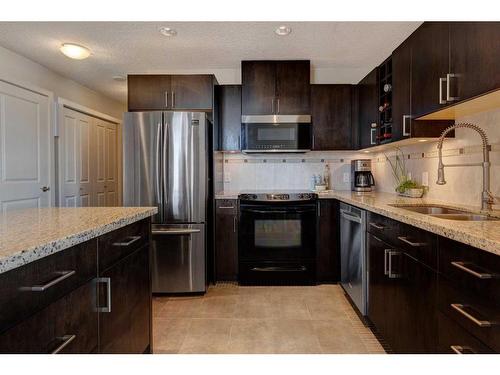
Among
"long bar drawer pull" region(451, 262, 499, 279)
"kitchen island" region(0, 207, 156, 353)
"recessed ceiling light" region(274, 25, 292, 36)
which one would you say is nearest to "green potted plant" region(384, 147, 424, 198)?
"recessed ceiling light" region(274, 25, 292, 36)

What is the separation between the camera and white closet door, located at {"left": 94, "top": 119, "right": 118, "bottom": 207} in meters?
4.77

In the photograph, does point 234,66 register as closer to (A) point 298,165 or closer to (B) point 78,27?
(A) point 298,165

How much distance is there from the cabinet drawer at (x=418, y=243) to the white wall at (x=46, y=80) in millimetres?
3484

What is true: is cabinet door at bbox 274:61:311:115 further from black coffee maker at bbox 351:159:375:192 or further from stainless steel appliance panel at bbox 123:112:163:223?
stainless steel appliance panel at bbox 123:112:163:223

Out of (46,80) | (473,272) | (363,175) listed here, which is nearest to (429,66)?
(473,272)

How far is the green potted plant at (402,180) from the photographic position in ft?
8.89

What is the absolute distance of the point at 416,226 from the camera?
1.51 meters

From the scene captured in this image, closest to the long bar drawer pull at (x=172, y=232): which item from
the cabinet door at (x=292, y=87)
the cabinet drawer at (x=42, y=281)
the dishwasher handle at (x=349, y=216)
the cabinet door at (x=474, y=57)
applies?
the dishwasher handle at (x=349, y=216)

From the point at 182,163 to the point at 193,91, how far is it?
0.84 metres

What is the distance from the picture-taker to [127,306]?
1544 mm

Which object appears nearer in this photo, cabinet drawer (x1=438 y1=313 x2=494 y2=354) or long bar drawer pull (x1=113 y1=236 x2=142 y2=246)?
cabinet drawer (x1=438 y1=313 x2=494 y2=354)

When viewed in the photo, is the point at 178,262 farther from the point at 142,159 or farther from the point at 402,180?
the point at 402,180

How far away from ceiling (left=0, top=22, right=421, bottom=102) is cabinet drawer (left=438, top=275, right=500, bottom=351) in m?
2.06

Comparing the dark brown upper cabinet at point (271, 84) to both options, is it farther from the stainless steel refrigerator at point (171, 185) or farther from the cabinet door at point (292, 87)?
the stainless steel refrigerator at point (171, 185)
